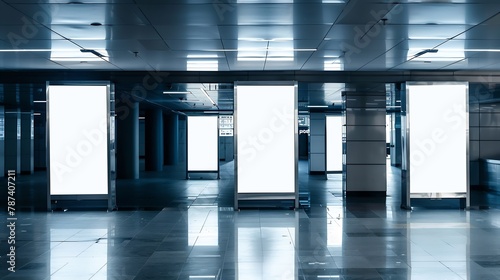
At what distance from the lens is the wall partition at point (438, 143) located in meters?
15.8

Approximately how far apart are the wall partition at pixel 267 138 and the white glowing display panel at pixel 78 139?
3816 millimetres

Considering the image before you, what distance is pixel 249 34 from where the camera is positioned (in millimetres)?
10172

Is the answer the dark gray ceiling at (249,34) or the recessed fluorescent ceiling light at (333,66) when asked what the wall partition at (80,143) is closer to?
the dark gray ceiling at (249,34)

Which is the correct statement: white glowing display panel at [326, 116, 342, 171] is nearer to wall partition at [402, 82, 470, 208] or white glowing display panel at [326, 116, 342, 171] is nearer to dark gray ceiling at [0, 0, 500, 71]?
wall partition at [402, 82, 470, 208]

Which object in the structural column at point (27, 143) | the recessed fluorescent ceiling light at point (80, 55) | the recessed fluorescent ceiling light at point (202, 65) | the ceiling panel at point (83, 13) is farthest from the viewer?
the structural column at point (27, 143)

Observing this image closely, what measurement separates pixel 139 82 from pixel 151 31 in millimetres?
6385

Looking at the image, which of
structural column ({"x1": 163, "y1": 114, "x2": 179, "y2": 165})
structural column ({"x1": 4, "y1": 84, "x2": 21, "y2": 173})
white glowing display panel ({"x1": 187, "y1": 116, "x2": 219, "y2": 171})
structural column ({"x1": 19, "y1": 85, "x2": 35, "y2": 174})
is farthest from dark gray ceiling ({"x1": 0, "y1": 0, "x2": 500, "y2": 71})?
structural column ({"x1": 163, "y1": 114, "x2": 179, "y2": 165})

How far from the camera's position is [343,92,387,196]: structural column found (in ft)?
63.9

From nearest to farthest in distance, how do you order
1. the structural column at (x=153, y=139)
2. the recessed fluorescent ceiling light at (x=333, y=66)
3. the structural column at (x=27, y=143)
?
the recessed fluorescent ceiling light at (x=333, y=66) < the structural column at (x=27, y=143) < the structural column at (x=153, y=139)

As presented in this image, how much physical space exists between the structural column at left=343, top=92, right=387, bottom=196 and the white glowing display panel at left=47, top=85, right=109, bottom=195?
858 centimetres

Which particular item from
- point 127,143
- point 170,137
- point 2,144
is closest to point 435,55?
point 127,143

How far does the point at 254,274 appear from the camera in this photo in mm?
7785

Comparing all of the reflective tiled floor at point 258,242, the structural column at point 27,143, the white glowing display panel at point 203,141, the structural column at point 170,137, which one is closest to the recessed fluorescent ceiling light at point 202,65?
the reflective tiled floor at point 258,242

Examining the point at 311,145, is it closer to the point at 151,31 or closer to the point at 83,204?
the point at 83,204
